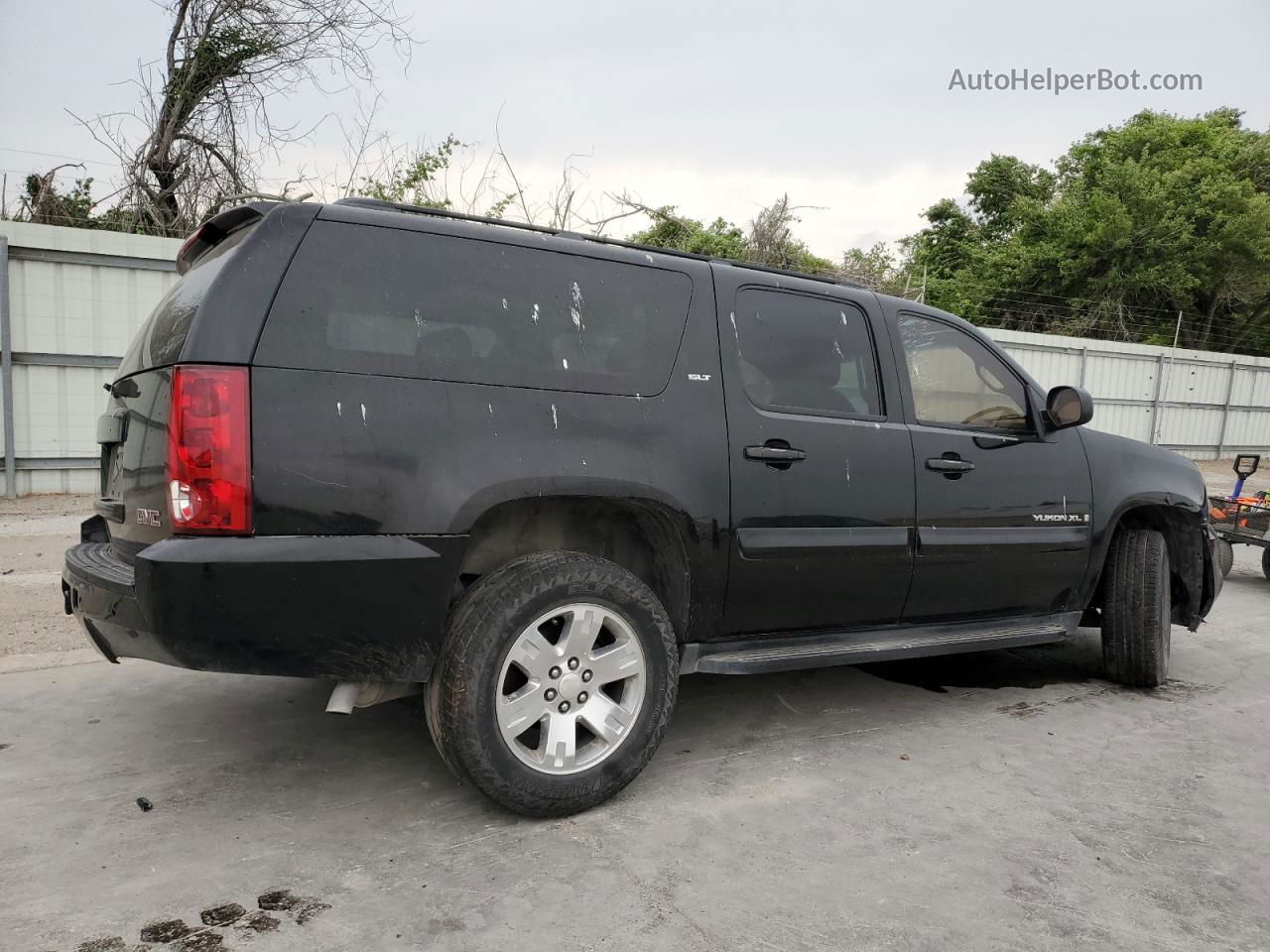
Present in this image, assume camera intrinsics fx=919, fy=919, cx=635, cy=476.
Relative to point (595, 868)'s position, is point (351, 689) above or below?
above

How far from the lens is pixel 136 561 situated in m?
2.47

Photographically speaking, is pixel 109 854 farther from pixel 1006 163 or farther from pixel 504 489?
pixel 1006 163

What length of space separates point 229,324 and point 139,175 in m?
9.43

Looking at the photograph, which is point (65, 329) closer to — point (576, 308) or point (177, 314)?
point (177, 314)

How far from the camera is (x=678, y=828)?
281 cm

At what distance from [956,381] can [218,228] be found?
2.97 meters

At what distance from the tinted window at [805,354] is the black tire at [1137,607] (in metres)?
1.71

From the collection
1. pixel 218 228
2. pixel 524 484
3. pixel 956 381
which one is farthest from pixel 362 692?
pixel 956 381

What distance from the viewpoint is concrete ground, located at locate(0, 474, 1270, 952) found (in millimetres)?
2279

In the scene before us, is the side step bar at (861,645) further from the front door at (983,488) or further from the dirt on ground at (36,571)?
the dirt on ground at (36,571)

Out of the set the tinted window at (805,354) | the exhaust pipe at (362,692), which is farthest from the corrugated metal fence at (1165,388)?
the exhaust pipe at (362,692)

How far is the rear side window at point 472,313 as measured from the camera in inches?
101

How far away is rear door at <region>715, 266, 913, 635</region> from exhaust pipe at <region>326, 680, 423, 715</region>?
115 centimetres

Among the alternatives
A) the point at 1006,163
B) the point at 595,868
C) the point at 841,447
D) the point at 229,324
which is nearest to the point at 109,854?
the point at 595,868
